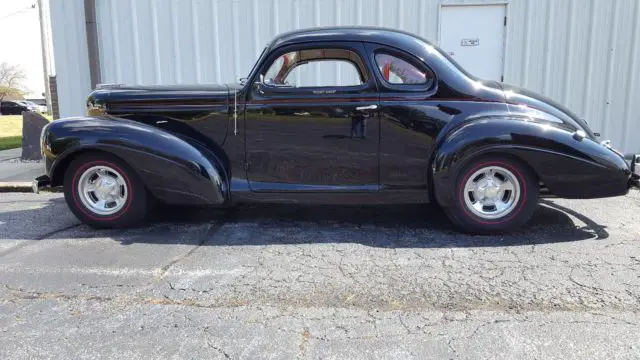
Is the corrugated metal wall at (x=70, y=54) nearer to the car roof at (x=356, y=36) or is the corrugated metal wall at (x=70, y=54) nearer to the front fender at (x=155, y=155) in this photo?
the front fender at (x=155, y=155)

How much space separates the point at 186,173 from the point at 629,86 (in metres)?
7.35

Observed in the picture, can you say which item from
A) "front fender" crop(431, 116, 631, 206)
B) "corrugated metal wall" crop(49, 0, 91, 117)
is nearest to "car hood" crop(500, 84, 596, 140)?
"front fender" crop(431, 116, 631, 206)

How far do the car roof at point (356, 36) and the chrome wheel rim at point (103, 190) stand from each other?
197 cm

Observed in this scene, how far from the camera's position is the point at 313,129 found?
14.8 ft

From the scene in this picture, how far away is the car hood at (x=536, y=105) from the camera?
14.5 feet

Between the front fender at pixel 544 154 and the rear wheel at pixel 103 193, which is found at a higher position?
the front fender at pixel 544 154

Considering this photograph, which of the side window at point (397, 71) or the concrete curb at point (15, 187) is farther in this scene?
the concrete curb at point (15, 187)

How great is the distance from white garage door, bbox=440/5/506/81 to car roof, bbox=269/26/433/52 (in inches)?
142

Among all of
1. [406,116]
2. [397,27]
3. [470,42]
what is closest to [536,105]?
[406,116]

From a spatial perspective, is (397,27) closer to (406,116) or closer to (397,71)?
(397,71)

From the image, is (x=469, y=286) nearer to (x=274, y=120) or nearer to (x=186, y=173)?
(x=274, y=120)

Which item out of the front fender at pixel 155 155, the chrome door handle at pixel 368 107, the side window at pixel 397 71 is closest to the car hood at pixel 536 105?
the side window at pixel 397 71

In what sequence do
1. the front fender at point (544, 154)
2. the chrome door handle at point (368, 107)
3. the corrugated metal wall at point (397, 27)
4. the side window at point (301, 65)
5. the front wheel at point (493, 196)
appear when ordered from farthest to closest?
the corrugated metal wall at point (397, 27), the side window at point (301, 65), the chrome door handle at point (368, 107), the front wheel at point (493, 196), the front fender at point (544, 154)

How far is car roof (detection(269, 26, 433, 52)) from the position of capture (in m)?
4.51
